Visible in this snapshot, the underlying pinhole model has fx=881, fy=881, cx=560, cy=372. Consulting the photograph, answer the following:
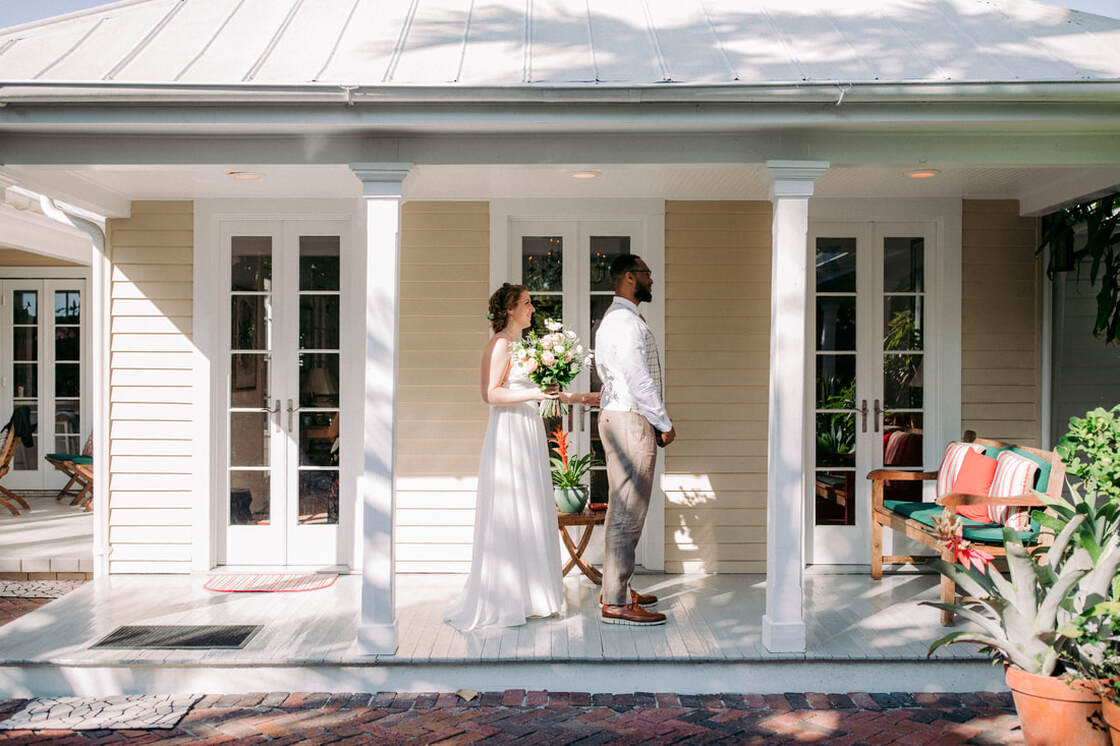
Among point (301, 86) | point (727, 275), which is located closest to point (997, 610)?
point (727, 275)

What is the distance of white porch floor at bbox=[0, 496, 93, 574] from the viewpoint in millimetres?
6164

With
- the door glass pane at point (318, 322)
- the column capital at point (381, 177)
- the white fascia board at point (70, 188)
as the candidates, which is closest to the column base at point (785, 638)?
the column capital at point (381, 177)

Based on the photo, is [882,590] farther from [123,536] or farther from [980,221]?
[123,536]

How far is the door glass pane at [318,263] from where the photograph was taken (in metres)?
5.98


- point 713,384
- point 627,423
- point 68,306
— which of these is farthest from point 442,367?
point 68,306

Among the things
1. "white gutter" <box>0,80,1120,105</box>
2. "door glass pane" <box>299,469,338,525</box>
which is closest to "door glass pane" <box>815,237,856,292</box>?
"white gutter" <box>0,80,1120,105</box>

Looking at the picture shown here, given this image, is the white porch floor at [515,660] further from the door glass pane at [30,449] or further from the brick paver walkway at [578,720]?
the door glass pane at [30,449]

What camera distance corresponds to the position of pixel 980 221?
19.4 ft

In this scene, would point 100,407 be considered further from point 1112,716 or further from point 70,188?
point 1112,716

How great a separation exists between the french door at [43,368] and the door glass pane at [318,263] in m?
4.62

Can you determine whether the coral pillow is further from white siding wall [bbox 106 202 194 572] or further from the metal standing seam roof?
white siding wall [bbox 106 202 194 572]

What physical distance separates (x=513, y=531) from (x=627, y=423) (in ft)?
2.82

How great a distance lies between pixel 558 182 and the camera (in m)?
5.31

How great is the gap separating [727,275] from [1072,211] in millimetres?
2212
